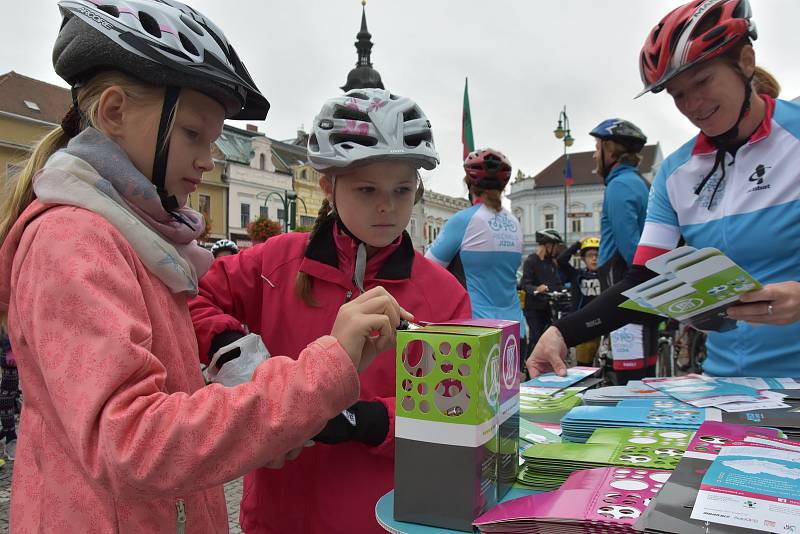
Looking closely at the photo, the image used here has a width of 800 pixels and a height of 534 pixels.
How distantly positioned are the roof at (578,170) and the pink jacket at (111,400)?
65548 millimetres

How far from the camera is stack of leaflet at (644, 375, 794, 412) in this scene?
1.66m

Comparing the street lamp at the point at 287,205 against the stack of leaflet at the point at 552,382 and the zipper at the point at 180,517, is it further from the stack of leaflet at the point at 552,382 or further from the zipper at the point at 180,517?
the zipper at the point at 180,517

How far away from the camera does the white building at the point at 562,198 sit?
63.5 m

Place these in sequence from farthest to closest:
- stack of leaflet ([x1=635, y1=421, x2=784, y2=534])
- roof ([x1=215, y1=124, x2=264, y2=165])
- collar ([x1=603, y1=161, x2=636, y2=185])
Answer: roof ([x1=215, y1=124, x2=264, y2=165]) → collar ([x1=603, y1=161, x2=636, y2=185]) → stack of leaflet ([x1=635, y1=421, x2=784, y2=534])

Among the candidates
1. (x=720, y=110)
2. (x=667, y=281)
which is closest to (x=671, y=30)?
(x=720, y=110)

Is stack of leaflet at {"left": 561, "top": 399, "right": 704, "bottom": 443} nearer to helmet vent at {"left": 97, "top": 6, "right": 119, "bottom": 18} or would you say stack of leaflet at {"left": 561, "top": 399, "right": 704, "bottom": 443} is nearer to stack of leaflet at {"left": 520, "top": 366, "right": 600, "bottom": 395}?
stack of leaflet at {"left": 520, "top": 366, "right": 600, "bottom": 395}

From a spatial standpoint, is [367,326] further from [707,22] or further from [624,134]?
[624,134]

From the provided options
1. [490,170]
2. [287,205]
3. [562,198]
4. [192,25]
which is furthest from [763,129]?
[562,198]

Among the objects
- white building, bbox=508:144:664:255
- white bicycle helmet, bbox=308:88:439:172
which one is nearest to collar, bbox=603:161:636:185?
white bicycle helmet, bbox=308:88:439:172

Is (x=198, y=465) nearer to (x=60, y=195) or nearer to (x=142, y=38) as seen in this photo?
(x=60, y=195)

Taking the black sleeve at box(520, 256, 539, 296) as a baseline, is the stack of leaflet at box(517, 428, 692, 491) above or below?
below

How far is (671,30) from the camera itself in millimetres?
2133

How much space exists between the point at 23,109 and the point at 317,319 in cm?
3306

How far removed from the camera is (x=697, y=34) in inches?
81.5
